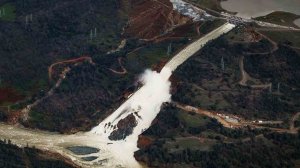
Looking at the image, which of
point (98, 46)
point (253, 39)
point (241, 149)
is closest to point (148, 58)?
point (98, 46)

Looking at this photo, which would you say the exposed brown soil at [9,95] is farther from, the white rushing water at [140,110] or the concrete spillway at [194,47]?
the concrete spillway at [194,47]

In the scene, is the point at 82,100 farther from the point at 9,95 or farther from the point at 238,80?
the point at 238,80

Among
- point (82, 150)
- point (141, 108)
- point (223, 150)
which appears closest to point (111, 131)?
point (82, 150)

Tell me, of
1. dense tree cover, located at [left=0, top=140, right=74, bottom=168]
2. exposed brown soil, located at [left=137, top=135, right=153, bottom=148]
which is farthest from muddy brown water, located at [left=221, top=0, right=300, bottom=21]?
dense tree cover, located at [left=0, top=140, right=74, bottom=168]

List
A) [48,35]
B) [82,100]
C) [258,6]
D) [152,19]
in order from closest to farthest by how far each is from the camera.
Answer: [82,100], [48,35], [152,19], [258,6]

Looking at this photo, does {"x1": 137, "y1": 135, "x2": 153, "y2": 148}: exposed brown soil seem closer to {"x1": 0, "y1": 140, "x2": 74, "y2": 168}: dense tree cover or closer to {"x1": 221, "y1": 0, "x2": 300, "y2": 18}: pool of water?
{"x1": 0, "y1": 140, "x2": 74, "y2": 168}: dense tree cover

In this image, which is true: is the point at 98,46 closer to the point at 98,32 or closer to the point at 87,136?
the point at 98,32
